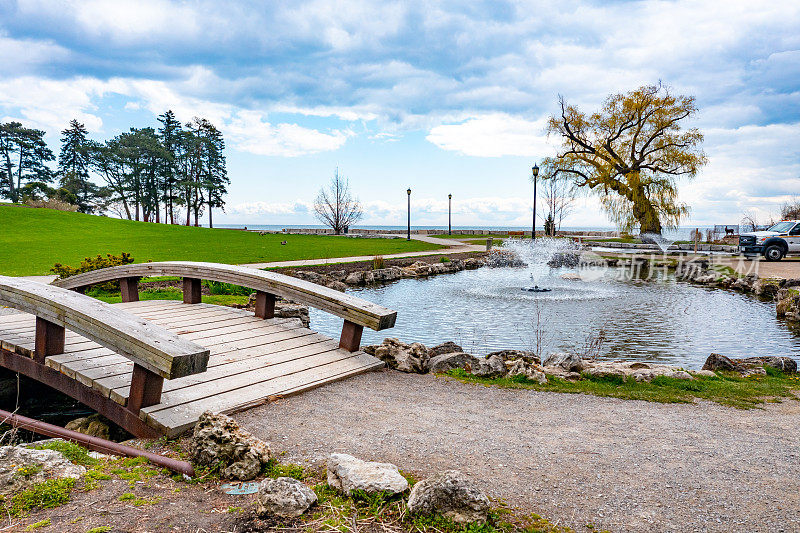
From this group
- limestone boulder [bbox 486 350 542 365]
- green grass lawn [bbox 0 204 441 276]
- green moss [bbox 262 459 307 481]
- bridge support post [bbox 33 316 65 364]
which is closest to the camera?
green moss [bbox 262 459 307 481]

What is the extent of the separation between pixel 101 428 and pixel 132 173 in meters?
57.7

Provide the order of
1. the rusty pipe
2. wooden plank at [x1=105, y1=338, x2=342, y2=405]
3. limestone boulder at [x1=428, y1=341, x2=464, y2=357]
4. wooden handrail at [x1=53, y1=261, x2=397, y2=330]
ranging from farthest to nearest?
limestone boulder at [x1=428, y1=341, x2=464, y2=357], wooden handrail at [x1=53, y1=261, x2=397, y2=330], wooden plank at [x1=105, y1=338, x2=342, y2=405], the rusty pipe

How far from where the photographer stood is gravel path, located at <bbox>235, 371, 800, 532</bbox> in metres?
2.46

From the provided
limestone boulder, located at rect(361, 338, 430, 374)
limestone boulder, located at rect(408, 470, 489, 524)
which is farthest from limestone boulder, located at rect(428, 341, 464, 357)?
limestone boulder, located at rect(408, 470, 489, 524)

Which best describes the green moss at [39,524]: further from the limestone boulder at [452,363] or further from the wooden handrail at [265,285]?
the limestone boulder at [452,363]

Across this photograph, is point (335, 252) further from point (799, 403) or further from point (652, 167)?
point (652, 167)

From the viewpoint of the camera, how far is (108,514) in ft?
7.86

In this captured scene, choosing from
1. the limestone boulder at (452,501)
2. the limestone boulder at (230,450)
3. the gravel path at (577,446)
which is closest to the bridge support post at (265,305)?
the gravel path at (577,446)

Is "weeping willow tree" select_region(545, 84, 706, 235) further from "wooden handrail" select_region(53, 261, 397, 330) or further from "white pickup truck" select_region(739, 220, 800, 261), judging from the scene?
"wooden handrail" select_region(53, 261, 397, 330)

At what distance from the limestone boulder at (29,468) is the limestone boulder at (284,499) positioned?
120 cm

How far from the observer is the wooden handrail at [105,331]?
135 inches

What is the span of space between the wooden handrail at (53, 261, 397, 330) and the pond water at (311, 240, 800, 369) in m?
2.14

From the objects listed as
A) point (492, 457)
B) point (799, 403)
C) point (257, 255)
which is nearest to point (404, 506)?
point (492, 457)

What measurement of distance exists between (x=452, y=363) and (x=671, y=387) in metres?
2.31
